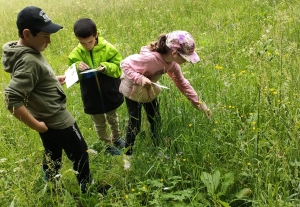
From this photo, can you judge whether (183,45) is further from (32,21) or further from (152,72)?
(32,21)

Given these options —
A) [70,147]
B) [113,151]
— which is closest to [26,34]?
[70,147]

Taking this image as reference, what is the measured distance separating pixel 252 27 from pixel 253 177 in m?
3.24

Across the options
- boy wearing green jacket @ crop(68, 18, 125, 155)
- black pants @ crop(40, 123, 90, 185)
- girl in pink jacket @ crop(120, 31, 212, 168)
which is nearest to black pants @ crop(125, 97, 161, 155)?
girl in pink jacket @ crop(120, 31, 212, 168)

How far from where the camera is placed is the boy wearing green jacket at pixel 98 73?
266 cm

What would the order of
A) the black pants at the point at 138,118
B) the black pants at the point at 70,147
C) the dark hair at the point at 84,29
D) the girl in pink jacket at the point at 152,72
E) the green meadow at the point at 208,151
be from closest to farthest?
the green meadow at the point at 208,151 → the black pants at the point at 70,147 → the girl in pink jacket at the point at 152,72 → the dark hair at the point at 84,29 → the black pants at the point at 138,118

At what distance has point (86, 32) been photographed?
2.57 metres

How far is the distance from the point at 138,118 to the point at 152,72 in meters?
0.45

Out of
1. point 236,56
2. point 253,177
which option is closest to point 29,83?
point 253,177

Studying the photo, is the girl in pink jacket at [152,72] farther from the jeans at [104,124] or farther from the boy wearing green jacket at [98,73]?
the jeans at [104,124]

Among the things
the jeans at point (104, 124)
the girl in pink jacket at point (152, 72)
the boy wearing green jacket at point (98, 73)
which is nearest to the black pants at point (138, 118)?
the girl in pink jacket at point (152, 72)

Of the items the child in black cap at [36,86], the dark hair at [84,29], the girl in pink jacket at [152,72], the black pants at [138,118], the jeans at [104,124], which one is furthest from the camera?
the jeans at [104,124]

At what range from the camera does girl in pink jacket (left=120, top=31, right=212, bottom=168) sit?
92.1 inches

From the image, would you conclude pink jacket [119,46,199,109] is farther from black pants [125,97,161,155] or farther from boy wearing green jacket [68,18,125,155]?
boy wearing green jacket [68,18,125,155]

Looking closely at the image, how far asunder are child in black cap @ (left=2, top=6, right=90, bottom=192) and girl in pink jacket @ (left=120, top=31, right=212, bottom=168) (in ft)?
1.92
